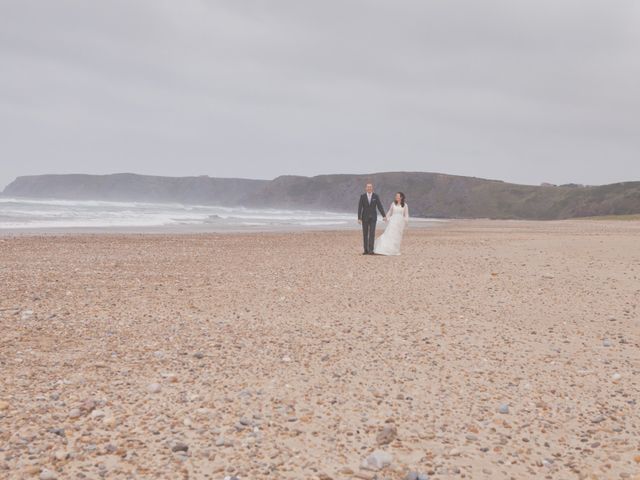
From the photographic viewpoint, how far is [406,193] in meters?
137

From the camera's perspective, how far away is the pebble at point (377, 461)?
3359 millimetres

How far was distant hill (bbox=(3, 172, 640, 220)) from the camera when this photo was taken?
100188 mm

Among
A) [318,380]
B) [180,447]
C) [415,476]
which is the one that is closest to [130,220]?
[318,380]

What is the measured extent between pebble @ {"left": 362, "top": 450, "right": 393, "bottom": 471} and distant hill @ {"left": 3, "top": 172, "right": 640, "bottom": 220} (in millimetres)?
98369

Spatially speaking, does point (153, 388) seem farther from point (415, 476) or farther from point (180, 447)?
point (415, 476)

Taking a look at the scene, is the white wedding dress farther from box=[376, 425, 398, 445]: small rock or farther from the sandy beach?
box=[376, 425, 398, 445]: small rock

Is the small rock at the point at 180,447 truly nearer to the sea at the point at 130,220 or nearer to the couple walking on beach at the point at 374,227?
the couple walking on beach at the point at 374,227

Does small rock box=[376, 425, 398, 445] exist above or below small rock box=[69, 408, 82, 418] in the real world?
below

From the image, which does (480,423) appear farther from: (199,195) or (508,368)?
(199,195)

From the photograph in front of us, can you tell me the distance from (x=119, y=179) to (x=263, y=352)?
666ft

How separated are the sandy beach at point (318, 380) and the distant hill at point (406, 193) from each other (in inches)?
3714

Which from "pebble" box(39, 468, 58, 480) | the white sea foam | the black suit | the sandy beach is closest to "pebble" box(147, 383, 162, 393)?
the sandy beach

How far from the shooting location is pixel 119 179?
195500 millimetres

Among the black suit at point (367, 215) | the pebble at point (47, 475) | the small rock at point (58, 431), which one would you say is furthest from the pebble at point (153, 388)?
the black suit at point (367, 215)
